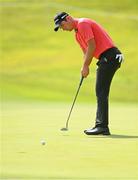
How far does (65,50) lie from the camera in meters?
50.5

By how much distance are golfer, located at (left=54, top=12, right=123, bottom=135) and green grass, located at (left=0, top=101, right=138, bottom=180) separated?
14.5 inches

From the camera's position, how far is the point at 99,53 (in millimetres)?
11938

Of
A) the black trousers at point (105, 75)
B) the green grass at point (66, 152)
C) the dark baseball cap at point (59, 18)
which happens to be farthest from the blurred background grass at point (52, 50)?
the dark baseball cap at point (59, 18)

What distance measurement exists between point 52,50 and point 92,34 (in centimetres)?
3883

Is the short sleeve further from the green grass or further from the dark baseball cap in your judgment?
the green grass

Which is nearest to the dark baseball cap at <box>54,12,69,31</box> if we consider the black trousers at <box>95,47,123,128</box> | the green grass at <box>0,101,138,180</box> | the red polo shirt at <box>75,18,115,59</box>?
the red polo shirt at <box>75,18,115,59</box>

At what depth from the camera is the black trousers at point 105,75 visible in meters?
11.9

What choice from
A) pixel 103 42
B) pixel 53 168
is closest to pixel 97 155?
pixel 53 168

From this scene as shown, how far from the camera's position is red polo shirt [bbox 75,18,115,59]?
1169 cm

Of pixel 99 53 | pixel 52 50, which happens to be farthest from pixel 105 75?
pixel 52 50

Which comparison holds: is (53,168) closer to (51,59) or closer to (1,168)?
(1,168)

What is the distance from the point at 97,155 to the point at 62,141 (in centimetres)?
178

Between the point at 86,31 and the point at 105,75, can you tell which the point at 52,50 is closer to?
the point at 105,75

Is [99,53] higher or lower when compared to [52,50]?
higher
